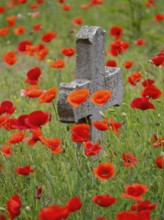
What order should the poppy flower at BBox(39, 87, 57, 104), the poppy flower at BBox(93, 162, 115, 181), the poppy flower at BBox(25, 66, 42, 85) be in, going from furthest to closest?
the poppy flower at BBox(25, 66, 42, 85) → the poppy flower at BBox(39, 87, 57, 104) → the poppy flower at BBox(93, 162, 115, 181)

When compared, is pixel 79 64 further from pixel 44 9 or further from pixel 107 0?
pixel 107 0

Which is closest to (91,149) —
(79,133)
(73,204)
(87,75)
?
(79,133)

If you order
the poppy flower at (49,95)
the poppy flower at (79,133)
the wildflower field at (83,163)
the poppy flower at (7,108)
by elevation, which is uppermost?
the poppy flower at (49,95)

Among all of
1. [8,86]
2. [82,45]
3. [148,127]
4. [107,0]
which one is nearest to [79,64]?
[82,45]

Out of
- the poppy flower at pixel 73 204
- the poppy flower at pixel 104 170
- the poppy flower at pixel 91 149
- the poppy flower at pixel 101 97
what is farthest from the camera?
the poppy flower at pixel 101 97

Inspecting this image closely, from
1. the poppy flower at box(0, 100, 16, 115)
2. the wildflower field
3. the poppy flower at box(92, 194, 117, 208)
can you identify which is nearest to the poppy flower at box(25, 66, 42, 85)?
the wildflower field

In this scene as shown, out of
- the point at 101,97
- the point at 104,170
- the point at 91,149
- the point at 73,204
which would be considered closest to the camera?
the point at 73,204

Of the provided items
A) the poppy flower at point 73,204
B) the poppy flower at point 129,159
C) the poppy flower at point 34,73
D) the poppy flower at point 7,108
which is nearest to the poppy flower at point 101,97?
the poppy flower at point 129,159

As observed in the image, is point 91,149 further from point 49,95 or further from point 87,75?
point 87,75

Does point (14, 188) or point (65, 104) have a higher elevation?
point (65, 104)

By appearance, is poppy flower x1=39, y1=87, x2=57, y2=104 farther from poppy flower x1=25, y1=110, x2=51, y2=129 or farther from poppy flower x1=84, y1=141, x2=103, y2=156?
poppy flower x1=84, y1=141, x2=103, y2=156

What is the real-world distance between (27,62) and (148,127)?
2.66m

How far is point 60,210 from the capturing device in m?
2.04

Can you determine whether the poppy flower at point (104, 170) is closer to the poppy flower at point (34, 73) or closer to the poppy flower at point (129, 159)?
the poppy flower at point (129, 159)
